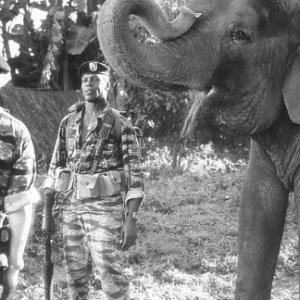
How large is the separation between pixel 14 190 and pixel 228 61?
1.03 meters

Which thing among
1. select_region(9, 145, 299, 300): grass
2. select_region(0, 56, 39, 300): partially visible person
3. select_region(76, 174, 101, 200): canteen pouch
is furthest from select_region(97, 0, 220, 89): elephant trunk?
select_region(9, 145, 299, 300): grass

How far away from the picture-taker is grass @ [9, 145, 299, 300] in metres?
5.29

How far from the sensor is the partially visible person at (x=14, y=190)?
8.04 ft

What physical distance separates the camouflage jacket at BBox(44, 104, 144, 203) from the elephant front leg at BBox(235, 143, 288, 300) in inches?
30.3

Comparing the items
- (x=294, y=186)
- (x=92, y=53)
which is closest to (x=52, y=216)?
(x=294, y=186)

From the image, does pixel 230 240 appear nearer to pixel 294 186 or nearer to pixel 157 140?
pixel 294 186

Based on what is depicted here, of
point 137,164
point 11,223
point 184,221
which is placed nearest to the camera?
point 11,223

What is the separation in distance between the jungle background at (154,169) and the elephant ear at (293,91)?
9.18ft

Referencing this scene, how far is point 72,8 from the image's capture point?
481 inches

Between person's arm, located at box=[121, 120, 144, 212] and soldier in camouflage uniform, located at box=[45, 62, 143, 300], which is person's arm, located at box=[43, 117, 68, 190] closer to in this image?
soldier in camouflage uniform, located at box=[45, 62, 143, 300]

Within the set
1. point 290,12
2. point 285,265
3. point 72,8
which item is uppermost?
point 72,8

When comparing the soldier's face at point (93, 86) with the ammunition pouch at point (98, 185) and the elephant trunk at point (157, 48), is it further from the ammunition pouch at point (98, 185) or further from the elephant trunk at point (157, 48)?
the elephant trunk at point (157, 48)

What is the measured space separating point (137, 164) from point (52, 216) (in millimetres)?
665

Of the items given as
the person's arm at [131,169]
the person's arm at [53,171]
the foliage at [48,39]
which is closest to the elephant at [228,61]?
the person's arm at [131,169]
